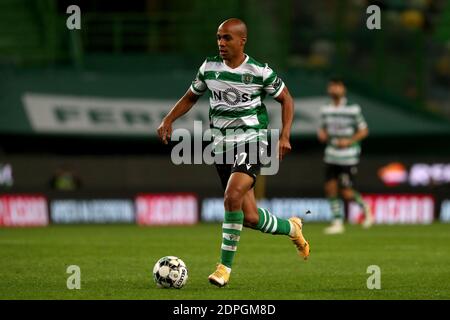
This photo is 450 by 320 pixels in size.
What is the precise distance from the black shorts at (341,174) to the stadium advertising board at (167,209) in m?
3.95

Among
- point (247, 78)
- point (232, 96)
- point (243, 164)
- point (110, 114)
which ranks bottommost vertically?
point (110, 114)

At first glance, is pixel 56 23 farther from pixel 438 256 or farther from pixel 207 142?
pixel 438 256

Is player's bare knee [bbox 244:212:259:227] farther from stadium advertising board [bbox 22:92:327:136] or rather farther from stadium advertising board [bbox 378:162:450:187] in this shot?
stadium advertising board [bbox 378:162:450:187]

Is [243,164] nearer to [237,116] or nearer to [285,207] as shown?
[237,116]

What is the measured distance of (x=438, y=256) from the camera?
13203 millimetres

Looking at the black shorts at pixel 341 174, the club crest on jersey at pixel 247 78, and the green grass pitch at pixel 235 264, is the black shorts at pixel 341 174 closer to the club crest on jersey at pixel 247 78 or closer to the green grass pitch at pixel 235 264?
the green grass pitch at pixel 235 264

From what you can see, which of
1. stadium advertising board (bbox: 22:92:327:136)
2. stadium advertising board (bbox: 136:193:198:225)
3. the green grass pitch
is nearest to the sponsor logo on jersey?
the green grass pitch

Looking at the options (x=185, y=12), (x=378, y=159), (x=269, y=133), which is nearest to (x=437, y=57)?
(x=378, y=159)

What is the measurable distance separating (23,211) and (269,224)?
11.6 metres

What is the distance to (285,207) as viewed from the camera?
71.8 feet

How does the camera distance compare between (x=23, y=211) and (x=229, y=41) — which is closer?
(x=229, y=41)

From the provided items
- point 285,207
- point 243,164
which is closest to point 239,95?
point 243,164

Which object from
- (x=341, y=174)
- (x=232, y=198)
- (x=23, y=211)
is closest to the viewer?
(x=232, y=198)

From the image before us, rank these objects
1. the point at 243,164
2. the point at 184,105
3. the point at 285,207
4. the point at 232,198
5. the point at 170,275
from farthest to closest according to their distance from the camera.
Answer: the point at 285,207 → the point at 184,105 → the point at 243,164 → the point at 232,198 → the point at 170,275
